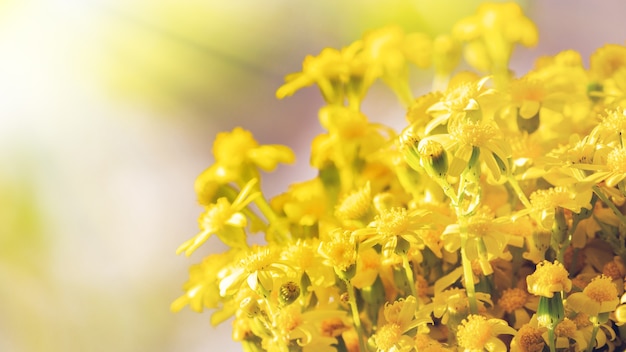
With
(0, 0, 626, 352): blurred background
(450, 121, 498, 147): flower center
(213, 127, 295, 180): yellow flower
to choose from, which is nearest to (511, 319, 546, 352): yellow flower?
(450, 121, 498, 147): flower center

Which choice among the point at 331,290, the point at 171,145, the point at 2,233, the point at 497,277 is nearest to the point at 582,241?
the point at 497,277

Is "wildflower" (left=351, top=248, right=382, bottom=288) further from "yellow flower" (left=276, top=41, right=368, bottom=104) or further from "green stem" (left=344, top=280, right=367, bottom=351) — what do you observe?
"yellow flower" (left=276, top=41, right=368, bottom=104)

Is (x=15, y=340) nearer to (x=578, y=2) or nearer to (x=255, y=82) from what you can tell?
(x=255, y=82)

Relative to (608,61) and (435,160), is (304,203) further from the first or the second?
(608,61)

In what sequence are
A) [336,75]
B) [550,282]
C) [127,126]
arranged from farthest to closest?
[127,126] → [336,75] → [550,282]

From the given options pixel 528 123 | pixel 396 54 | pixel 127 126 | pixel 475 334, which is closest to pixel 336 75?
pixel 396 54

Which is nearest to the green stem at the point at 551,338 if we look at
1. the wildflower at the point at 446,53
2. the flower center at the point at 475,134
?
the flower center at the point at 475,134

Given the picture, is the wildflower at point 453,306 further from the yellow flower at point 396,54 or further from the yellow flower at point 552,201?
the yellow flower at point 396,54

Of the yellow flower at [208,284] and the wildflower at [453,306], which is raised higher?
the yellow flower at [208,284]
